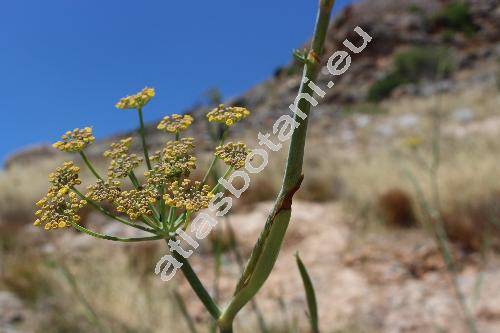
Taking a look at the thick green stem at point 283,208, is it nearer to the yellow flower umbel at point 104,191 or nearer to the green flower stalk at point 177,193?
the green flower stalk at point 177,193

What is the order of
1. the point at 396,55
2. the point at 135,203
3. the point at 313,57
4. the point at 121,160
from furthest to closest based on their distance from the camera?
1. the point at 396,55
2. the point at 121,160
3. the point at 135,203
4. the point at 313,57

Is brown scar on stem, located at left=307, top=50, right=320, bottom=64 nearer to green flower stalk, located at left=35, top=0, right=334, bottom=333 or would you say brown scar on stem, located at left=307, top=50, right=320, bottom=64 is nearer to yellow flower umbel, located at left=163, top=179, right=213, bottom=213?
green flower stalk, located at left=35, top=0, right=334, bottom=333

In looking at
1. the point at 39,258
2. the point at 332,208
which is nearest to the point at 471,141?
the point at 332,208

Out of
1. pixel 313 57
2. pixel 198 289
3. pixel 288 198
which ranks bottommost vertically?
pixel 198 289

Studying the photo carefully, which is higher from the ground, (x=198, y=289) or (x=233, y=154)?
(x=233, y=154)

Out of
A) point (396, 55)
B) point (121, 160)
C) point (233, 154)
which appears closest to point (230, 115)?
point (233, 154)

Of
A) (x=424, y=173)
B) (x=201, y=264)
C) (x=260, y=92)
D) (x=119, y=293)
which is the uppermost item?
(x=260, y=92)

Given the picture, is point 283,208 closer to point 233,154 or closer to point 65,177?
point 233,154

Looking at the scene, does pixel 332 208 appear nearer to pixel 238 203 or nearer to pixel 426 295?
pixel 238 203
